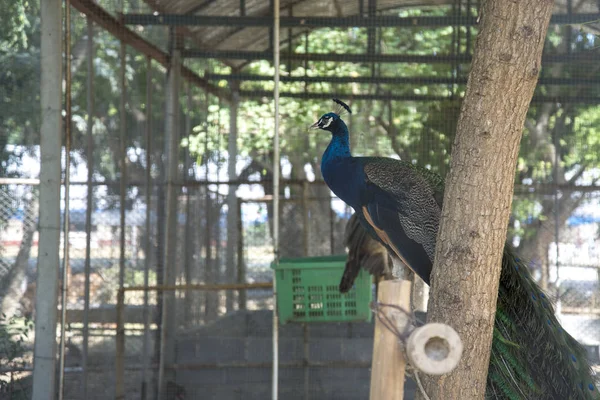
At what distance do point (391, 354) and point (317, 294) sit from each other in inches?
98.3

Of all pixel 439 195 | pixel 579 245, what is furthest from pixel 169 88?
pixel 579 245

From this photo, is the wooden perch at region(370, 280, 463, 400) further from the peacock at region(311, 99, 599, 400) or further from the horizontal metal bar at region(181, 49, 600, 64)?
the horizontal metal bar at region(181, 49, 600, 64)

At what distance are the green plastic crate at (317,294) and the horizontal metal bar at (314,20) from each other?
5.25 feet

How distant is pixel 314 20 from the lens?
15.9ft

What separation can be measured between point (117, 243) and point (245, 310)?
3.54 feet

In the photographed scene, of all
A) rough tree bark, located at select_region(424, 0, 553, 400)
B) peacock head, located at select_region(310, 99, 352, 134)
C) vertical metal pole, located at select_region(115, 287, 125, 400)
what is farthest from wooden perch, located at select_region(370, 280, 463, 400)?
vertical metal pole, located at select_region(115, 287, 125, 400)

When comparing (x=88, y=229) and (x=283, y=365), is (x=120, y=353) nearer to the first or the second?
(x=88, y=229)

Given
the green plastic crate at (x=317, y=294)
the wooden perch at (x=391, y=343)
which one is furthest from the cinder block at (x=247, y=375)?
the wooden perch at (x=391, y=343)

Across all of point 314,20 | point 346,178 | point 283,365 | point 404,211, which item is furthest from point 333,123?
point 283,365

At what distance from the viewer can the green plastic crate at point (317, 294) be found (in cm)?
411

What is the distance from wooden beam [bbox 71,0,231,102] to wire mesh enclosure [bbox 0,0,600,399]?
0.5 inches

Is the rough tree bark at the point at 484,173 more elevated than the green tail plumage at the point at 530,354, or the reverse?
the rough tree bark at the point at 484,173

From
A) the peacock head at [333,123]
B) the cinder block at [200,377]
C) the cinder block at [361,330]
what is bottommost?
the cinder block at [200,377]

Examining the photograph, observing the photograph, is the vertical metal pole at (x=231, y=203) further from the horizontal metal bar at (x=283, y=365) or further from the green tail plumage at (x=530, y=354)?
the green tail plumage at (x=530, y=354)
